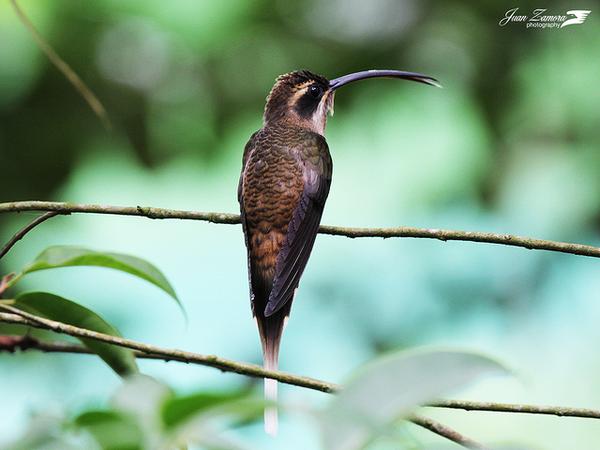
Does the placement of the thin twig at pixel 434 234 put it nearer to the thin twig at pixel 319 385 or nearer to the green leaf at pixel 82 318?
the green leaf at pixel 82 318

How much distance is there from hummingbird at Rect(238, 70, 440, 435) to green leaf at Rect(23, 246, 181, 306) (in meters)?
0.60

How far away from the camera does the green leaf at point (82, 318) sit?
936 millimetres

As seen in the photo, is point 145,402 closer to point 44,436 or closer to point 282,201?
point 44,436

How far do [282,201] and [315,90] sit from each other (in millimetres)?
476

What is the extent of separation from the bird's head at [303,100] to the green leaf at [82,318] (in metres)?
1.24

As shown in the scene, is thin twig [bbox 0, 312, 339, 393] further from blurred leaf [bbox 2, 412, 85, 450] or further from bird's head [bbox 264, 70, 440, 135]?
bird's head [bbox 264, 70, 440, 135]

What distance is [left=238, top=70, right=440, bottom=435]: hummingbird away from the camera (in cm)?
171

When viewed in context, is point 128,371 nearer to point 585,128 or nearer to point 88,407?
point 88,407

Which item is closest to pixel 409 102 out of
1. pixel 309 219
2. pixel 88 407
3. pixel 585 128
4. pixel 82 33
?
pixel 585 128

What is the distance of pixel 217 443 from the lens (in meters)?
0.33

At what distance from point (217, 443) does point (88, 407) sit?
9 cm

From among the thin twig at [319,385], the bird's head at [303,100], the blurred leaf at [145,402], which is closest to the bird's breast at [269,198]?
the bird's head at [303,100]

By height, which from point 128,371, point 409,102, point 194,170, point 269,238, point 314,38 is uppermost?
point 314,38

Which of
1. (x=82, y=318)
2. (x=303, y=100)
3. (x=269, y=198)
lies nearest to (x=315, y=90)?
(x=303, y=100)
